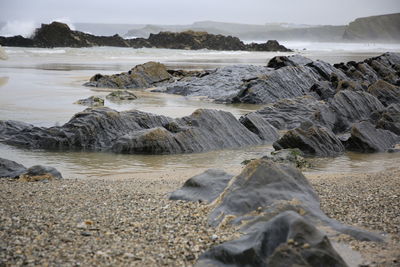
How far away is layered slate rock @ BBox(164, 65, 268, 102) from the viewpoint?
1783 cm

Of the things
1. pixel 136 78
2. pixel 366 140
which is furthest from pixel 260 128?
pixel 136 78

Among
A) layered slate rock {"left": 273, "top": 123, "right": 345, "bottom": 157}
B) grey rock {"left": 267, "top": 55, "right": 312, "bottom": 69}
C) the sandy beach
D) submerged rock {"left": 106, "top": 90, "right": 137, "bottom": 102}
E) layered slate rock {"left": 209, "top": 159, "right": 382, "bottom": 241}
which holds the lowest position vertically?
submerged rock {"left": 106, "top": 90, "right": 137, "bottom": 102}

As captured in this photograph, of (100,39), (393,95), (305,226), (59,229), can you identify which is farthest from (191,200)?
(100,39)

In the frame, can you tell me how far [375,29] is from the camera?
5015 inches

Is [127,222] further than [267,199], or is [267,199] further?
[267,199]

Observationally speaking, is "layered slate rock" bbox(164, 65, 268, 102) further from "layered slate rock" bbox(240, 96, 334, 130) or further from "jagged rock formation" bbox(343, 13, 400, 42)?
"jagged rock formation" bbox(343, 13, 400, 42)

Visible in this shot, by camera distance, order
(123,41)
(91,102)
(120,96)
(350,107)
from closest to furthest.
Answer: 1. (350,107)
2. (91,102)
3. (120,96)
4. (123,41)

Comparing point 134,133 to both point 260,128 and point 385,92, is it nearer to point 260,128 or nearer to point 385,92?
point 260,128

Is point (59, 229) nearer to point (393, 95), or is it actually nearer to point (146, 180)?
point (146, 180)

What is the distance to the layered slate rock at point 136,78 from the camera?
1983cm

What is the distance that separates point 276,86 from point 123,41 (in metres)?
51.2

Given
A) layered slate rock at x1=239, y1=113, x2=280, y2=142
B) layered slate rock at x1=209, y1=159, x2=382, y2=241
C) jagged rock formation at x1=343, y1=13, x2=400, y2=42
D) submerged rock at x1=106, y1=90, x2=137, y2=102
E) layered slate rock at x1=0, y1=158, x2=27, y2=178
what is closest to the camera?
layered slate rock at x1=209, y1=159, x2=382, y2=241

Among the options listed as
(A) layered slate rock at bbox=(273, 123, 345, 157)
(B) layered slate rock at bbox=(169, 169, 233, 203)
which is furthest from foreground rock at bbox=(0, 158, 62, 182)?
(A) layered slate rock at bbox=(273, 123, 345, 157)

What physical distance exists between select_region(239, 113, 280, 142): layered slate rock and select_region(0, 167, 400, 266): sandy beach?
414 centimetres
